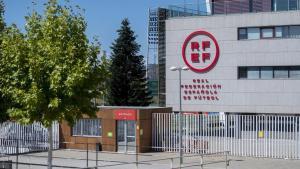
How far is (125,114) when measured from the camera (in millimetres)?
34969

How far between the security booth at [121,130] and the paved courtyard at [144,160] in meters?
0.88

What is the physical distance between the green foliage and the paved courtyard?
754cm

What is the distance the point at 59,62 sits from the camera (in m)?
19.2

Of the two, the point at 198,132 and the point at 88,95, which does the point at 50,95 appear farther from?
the point at 198,132

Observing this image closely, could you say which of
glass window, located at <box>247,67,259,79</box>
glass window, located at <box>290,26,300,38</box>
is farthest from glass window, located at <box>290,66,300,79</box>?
glass window, located at <box>247,67,259,79</box>

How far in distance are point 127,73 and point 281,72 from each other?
2161cm

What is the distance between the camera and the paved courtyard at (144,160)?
28.2m

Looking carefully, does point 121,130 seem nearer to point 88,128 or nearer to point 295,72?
point 88,128

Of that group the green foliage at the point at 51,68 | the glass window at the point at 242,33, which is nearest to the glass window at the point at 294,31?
the glass window at the point at 242,33

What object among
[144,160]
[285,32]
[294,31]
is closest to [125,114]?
[144,160]

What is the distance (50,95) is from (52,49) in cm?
157

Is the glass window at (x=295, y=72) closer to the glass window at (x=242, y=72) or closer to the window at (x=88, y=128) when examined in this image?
the glass window at (x=242, y=72)

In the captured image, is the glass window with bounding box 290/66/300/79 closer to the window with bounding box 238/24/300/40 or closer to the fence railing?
the window with bounding box 238/24/300/40

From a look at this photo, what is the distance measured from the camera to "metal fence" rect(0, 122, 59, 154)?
120 feet
